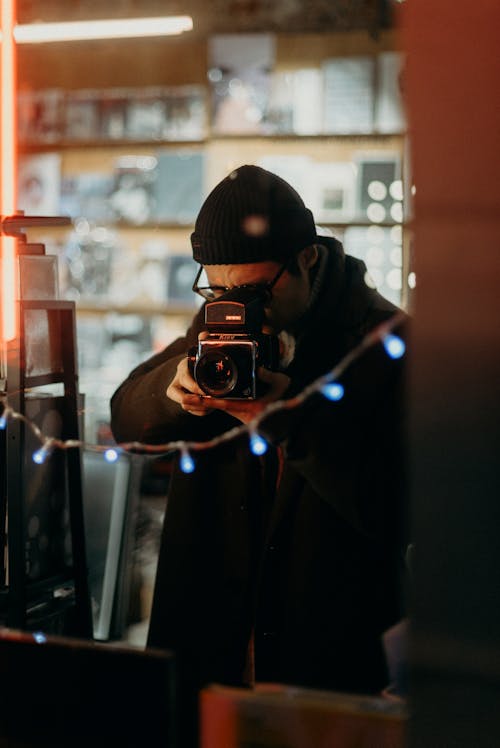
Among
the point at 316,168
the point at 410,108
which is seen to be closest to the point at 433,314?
the point at 410,108

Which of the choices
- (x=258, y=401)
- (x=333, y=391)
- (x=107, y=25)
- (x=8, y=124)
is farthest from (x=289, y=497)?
(x=107, y=25)

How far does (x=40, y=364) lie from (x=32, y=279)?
0.17 meters

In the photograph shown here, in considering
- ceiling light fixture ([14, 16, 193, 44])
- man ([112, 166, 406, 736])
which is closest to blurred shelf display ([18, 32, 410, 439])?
ceiling light fixture ([14, 16, 193, 44])

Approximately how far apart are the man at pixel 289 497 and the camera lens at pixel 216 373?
0.07 ft

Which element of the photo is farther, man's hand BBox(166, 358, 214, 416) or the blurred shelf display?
the blurred shelf display

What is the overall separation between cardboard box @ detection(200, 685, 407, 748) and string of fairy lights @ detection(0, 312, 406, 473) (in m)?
0.34

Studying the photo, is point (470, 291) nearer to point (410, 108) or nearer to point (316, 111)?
point (410, 108)

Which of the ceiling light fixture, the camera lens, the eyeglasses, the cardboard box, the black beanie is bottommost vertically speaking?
the cardboard box

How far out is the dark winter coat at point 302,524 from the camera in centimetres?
125

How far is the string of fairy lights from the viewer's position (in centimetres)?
101

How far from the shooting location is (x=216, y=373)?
1320mm

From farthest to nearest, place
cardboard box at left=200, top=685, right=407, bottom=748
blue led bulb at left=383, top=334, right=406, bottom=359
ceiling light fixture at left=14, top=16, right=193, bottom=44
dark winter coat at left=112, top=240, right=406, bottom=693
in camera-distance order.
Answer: ceiling light fixture at left=14, top=16, right=193, bottom=44 → dark winter coat at left=112, top=240, right=406, bottom=693 → blue led bulb at left=383, top=334, right=406, bottom=359 → cardboard box at left=200, top=685, right=407, bottom=748

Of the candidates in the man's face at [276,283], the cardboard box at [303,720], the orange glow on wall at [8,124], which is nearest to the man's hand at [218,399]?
the man's face at [276,283]

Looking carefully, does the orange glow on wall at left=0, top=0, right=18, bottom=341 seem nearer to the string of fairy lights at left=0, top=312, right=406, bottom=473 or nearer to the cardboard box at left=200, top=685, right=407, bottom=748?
the string of fairy lights at left=0, top=312, right=406, bottom=473
